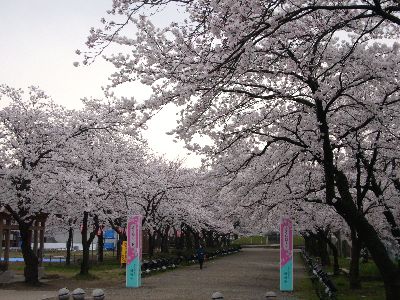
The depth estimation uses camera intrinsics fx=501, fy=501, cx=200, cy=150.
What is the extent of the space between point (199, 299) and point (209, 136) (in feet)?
17.4

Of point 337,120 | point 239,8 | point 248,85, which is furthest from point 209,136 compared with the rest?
point 239,8

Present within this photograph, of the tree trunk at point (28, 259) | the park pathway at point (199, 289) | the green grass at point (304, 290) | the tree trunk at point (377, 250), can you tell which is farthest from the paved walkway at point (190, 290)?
the tree trunk at point (377, 250)

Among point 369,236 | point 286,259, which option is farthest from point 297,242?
point 369,236

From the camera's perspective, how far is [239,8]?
6625 millimetres

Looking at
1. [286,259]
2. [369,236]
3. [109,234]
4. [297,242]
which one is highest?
[369,236]

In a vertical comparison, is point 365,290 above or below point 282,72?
below

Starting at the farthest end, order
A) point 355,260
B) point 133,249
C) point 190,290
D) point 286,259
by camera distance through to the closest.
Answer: point 133,249 → point 190,290 → point 286,259 → point 355,260

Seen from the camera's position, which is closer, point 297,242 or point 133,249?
point 133,249

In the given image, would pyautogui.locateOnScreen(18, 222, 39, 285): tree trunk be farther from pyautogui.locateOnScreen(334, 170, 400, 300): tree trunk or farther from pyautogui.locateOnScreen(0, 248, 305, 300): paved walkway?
pyautogui.locateOnScreen(334, 170, 400, 300): tree trunk

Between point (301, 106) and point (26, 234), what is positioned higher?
point (301, 106)

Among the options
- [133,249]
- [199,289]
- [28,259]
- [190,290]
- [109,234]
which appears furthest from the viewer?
[109,234]

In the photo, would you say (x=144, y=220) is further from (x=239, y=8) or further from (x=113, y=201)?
(x=239, y=8)

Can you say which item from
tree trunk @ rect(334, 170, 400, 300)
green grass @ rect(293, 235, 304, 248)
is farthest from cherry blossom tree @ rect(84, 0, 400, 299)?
green grass @ rect(293, 235, 304, 248)

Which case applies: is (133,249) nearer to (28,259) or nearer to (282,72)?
(28,259)
